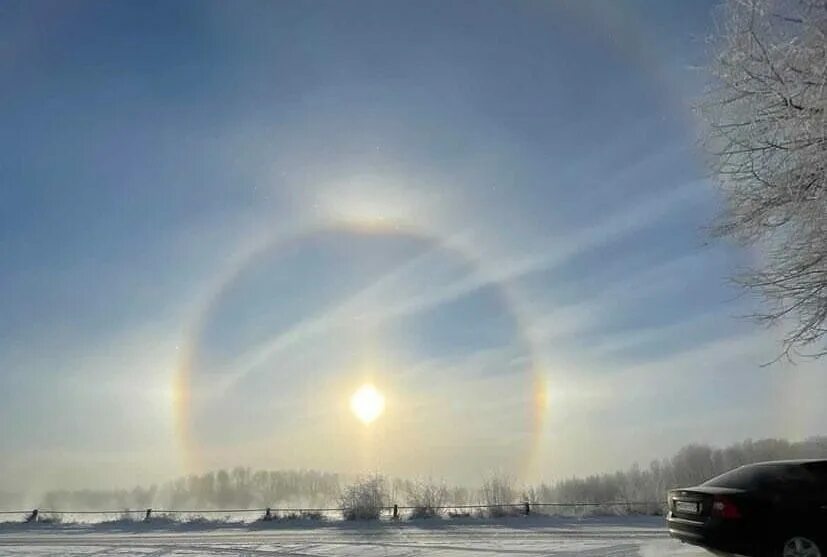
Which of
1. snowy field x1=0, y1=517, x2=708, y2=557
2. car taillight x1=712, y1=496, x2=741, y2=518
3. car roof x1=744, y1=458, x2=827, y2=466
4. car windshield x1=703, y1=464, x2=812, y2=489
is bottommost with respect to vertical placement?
snowy field x1=0, y1=517, x2=708, y2=557

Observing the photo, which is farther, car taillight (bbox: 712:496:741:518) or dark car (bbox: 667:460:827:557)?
car taillight (bbox: 712:496:741:518)

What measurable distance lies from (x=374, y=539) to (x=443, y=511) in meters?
8.51

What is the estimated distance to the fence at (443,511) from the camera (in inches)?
865

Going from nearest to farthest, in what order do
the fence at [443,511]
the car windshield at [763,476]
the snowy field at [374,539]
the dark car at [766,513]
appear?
the dark car at [766,513] < the car windshield at [763,476] < the snowy field at [374,539] < the fence at [443,511]

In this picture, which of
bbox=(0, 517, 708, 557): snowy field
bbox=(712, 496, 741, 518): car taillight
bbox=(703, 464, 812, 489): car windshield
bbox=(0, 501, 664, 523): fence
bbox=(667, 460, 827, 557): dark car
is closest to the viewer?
bbox=(667, 460, 827, 557): dark car

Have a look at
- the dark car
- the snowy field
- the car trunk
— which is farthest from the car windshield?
the snowy field

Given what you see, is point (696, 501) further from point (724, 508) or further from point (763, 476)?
point (763, 476)

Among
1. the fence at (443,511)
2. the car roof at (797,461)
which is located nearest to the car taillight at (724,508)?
the car roof at (797,461)

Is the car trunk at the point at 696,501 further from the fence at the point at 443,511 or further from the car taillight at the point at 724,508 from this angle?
the fence at the point at 443,511

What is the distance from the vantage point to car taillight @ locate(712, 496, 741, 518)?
7961mm

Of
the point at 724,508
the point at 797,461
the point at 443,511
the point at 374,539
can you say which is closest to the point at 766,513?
the point at 724,508

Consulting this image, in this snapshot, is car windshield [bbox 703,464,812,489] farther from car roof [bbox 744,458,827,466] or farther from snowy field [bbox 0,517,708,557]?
snowy field [bbox 0,517,708,557]

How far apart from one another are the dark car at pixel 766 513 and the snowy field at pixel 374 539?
5.15 ft

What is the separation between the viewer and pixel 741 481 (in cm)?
843
